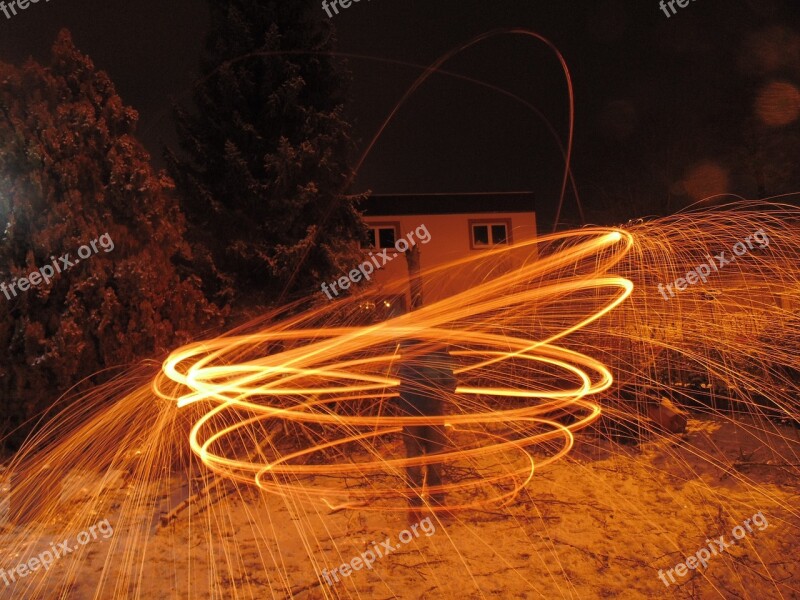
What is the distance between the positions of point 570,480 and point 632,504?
2.34 ft

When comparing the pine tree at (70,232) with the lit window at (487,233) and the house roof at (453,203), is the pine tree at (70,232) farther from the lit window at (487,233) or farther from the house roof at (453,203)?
the lit window at (487,233)

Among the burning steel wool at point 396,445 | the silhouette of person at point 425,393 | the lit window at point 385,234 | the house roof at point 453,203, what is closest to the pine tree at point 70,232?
the burning steel wool at point 396,445

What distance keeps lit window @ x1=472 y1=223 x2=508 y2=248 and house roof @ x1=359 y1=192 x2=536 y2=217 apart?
20.2 inches

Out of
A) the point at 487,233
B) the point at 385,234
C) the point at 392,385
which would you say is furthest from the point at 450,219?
the point at 392,385

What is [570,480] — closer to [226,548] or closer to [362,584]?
[362,584]

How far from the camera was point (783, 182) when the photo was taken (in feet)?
41.5

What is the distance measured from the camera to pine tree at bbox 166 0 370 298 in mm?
10594

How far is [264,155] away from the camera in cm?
1083

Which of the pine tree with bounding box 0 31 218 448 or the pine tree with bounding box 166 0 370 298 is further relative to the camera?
the pine tree with bounding box 166 0 370 298

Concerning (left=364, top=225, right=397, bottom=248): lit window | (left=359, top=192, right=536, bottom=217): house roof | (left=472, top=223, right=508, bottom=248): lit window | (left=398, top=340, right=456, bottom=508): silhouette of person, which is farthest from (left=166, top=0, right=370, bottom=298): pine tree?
(left=472, top=223, right=508, bottom=248): lit window

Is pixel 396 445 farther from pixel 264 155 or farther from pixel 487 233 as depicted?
pixel 487 233

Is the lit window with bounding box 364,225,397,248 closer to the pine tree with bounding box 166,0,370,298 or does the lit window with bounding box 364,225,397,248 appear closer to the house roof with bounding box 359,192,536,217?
the house roof with bounding box 359,192,536,217

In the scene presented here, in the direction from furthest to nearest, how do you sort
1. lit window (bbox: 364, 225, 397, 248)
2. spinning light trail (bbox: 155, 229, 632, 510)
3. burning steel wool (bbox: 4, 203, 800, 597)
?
lit window (bbox: 364, 225, 397, 248) < spinning light trail (bbox: 155, 229, 632, 510) < burning steel wool (bbox: 4, 203, 800, 597)

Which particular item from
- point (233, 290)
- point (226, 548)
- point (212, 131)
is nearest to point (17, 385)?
point (226, 548)
